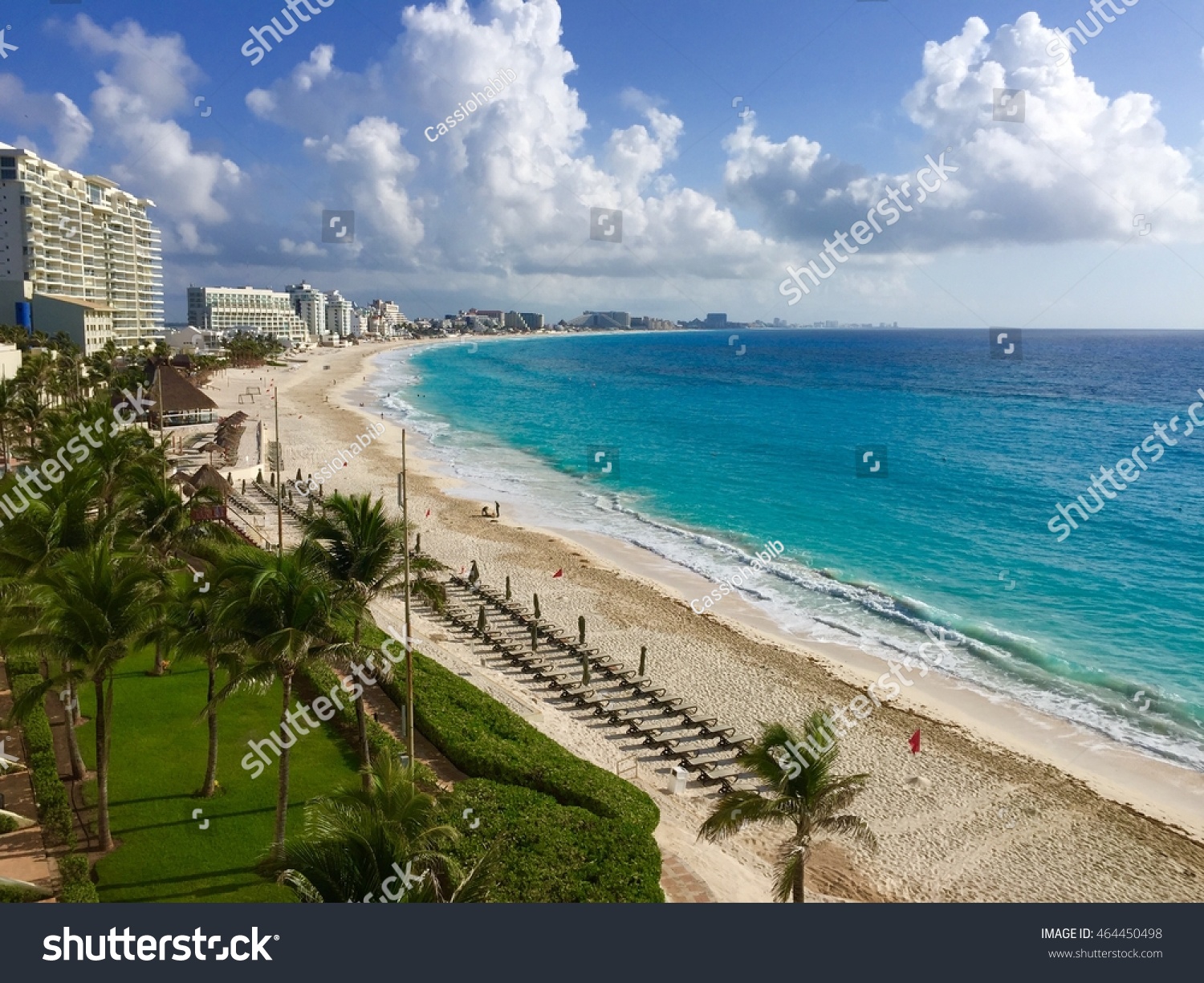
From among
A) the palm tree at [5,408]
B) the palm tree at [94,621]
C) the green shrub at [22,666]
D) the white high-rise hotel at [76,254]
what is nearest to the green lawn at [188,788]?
the palm tree at [94,621]

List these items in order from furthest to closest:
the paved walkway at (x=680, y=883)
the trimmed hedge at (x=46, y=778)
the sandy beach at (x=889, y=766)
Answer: the sandy beach at (x=889, y=766), the trimmed hedge at (x=46, y=778), the paved walkway at (x=680, y=883)

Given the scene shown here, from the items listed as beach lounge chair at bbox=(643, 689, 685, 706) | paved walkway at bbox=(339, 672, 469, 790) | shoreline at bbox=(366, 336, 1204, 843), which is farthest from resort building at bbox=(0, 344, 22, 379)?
beach lounge chair at bbox=(643, 689, 685, 706)

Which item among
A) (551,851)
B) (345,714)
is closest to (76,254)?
(345,714)

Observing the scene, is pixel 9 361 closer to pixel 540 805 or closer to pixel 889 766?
pixel 540 805

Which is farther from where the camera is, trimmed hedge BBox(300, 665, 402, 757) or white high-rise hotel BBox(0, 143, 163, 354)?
white high-rise hotel BBox(0, 143, 163, 354)

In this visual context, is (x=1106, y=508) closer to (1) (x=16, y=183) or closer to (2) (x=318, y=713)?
(2) (x=318, y=713)

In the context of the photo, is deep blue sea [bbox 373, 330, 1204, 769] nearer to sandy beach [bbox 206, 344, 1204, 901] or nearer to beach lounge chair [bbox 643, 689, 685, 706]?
sandy beach [bbox 206, 344, 1204, 901]

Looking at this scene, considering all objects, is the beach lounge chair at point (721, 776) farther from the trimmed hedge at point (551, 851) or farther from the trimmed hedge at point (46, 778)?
the trimmed hedge at point (46, 778)
